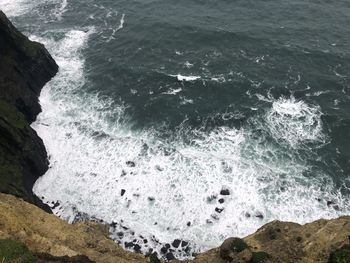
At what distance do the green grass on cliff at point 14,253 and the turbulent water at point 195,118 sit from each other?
80.1 ft

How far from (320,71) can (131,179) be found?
1928 inches

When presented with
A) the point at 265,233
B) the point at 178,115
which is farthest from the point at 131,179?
the point at 265,233

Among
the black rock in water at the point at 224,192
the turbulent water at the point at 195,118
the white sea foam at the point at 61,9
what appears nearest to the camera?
the turbulent water at the point at 195,118

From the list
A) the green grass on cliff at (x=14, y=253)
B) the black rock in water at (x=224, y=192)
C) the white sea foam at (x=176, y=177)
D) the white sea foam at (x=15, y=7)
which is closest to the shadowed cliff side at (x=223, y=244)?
the green grass on cliff at (x=14, y=253)

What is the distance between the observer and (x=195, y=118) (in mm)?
75500

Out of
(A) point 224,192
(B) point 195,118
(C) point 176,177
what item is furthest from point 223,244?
(B) point 195,118

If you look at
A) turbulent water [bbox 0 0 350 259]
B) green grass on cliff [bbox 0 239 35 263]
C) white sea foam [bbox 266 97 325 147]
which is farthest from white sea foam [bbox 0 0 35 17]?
green grass on cliff [bbox 0 239 35 263]

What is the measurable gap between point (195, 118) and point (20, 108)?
1323 inches

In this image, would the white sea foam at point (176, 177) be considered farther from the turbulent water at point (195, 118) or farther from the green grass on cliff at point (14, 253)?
the green grass on cliff at point (14, 253)

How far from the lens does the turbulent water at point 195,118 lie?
196 ft

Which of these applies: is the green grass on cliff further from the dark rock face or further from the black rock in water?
the black rock in water

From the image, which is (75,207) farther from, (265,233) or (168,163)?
(265,233)

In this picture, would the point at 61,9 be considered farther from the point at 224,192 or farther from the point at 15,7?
the point at 224,192

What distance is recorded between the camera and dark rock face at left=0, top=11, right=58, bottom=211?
196 feet
